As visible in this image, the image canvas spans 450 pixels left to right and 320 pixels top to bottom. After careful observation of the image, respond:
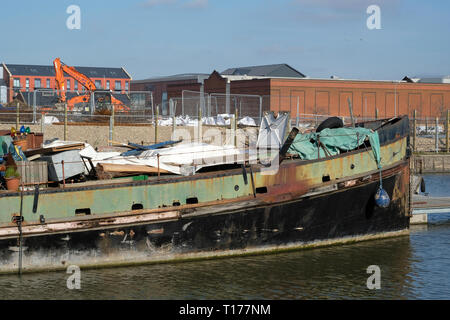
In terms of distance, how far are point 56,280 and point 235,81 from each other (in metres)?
58.6

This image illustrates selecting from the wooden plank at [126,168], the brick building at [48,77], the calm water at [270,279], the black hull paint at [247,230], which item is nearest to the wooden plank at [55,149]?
the wooden plank at [126,168]

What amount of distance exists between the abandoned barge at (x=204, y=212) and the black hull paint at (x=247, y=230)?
Result: 0.08 feet

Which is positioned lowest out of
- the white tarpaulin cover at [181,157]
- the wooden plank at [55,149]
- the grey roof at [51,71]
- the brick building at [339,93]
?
the white tarpaulin cover at [181,157]

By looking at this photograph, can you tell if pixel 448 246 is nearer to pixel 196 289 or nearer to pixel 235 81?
pixel 196 289

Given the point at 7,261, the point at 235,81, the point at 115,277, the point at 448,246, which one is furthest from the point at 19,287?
the point at 235,81

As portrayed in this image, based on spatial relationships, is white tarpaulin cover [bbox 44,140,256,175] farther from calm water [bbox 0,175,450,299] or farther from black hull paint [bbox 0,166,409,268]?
calm water [bbox 0,175,450,299]

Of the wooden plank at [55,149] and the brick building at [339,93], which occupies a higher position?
the brick building at [339,93]

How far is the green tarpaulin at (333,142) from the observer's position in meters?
16.3

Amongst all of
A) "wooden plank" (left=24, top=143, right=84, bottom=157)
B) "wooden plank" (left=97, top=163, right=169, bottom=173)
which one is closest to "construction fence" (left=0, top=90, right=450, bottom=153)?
"wooden plank" (left=97, top=163, right=169, bottom=173)

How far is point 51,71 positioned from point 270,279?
106 meters

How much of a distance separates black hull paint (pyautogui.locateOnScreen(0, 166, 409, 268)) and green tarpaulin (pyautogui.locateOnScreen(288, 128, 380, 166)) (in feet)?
3.51

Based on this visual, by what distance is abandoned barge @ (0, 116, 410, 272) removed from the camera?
45.1 feet

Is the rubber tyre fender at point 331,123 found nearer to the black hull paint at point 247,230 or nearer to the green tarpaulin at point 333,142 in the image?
the green tarpaulin at point 333,142

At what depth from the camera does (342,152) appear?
55.4 ft
